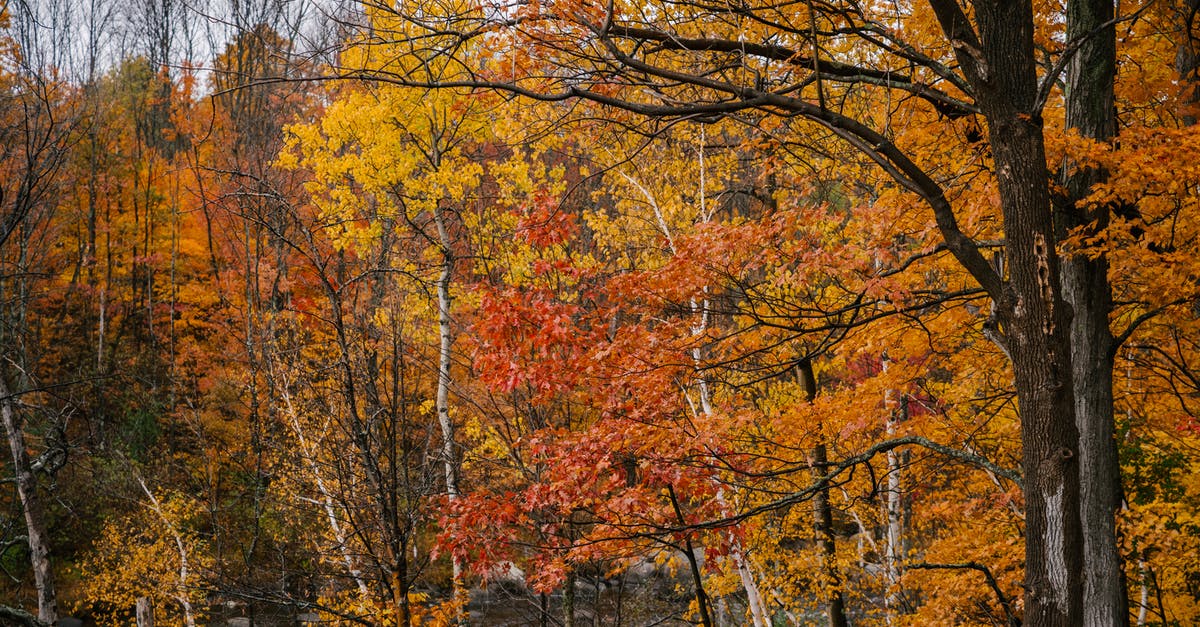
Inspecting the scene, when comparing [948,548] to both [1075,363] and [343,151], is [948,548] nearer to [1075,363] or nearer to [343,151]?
[1075,363]

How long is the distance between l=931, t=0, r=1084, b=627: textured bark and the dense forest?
15 millimetres

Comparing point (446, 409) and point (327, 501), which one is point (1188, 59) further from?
point (327, 501)

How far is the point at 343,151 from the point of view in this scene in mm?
11492

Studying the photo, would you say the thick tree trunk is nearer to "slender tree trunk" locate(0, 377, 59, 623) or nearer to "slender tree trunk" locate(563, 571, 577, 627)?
"slender tree trunk" locate(563, 571, 577, 627)

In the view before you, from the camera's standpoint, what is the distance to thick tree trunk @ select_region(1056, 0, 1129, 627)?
187 inches

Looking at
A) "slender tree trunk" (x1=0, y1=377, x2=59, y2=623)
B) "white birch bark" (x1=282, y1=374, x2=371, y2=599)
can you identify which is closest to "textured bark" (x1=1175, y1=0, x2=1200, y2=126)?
"white birch bark" (x1=282, y1=374, x2=371, y2=599)

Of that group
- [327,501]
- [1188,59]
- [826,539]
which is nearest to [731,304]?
[1188,59]

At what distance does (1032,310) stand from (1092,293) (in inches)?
84.6

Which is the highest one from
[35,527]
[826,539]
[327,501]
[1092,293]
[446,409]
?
[1092,293]

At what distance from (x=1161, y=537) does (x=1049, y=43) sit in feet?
14.3

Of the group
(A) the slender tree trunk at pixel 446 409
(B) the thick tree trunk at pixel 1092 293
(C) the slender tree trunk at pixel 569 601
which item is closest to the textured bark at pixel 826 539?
(C) the slender tree trunk at pixel 569 601

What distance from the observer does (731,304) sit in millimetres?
5344

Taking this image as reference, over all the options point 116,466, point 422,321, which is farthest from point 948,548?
point 116,466

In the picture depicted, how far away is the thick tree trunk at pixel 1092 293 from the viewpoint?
476cm
